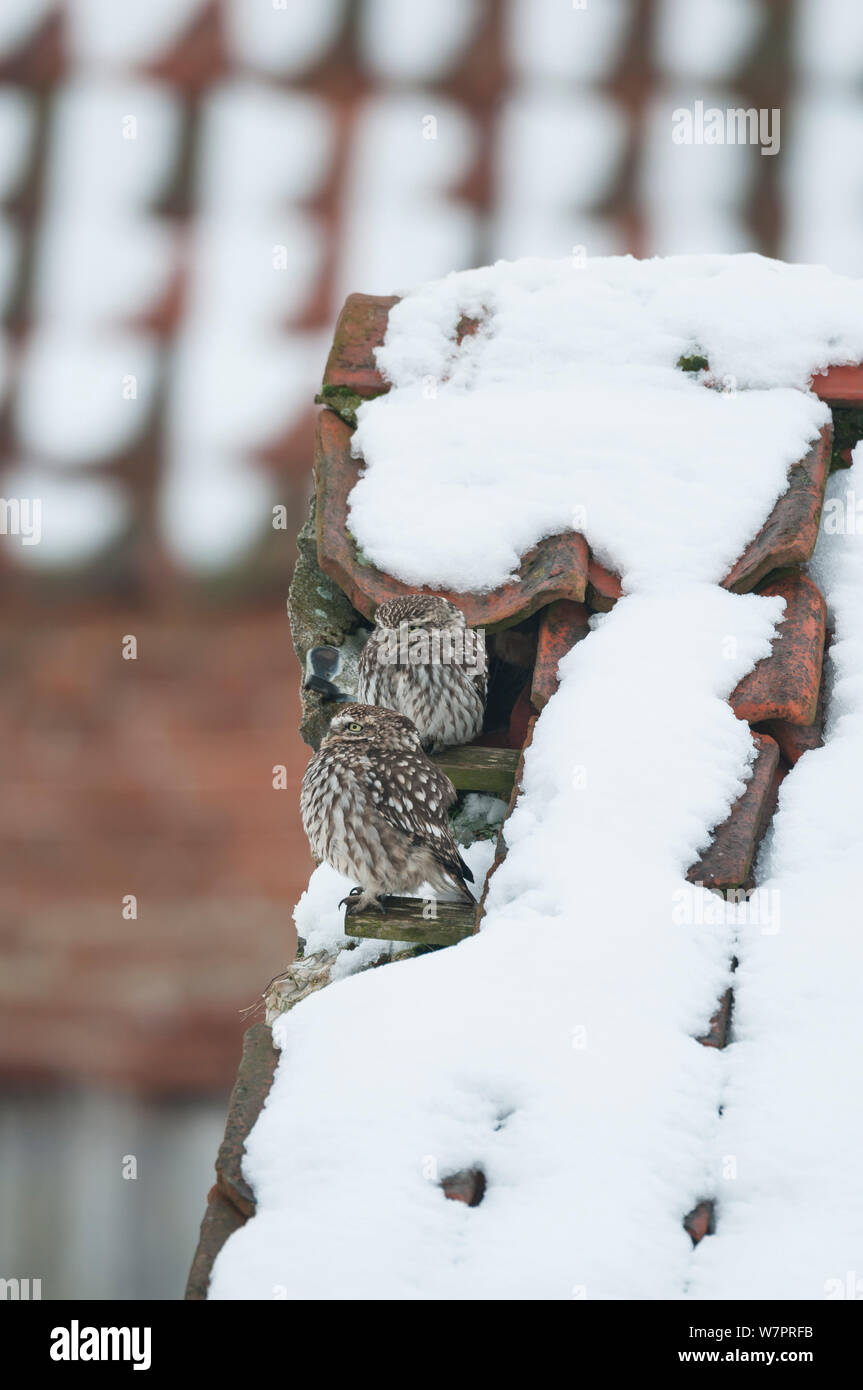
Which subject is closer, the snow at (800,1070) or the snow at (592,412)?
the snow at (800,1070)

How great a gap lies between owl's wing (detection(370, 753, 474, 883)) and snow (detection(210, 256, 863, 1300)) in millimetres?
308

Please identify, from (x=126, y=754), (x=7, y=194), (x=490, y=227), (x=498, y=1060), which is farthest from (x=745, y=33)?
(x=498, y=1060)

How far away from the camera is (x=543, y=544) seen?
3.38 meters

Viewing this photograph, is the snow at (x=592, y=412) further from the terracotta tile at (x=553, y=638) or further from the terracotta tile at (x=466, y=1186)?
the terracotta tile at (x=466, y=1186)

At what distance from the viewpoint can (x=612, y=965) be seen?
7.63 feet

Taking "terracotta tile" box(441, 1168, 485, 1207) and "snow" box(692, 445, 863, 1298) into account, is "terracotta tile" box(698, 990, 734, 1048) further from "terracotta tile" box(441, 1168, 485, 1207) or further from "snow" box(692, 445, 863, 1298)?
"terracotta tile" box(441, 1168, 485, 1207)

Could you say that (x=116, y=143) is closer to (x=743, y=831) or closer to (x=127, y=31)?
(x=127, y=31)

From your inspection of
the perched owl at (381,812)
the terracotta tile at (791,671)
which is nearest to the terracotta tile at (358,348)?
the perched owl at (381,812)

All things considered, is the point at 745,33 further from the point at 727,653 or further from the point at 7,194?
the point at 727,653

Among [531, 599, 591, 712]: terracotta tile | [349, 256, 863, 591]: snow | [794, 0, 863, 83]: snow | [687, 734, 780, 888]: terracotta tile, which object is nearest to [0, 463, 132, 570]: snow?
[349, 256, 863, 591]: snow

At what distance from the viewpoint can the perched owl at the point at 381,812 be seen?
3055 mm

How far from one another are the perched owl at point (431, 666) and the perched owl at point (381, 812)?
13 centimetres

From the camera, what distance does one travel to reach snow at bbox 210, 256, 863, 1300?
196 cm

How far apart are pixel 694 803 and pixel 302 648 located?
148cm
